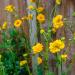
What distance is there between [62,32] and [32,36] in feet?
1.60

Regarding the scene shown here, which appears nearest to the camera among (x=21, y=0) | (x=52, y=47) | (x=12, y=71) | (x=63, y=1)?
(x=52, y=47)

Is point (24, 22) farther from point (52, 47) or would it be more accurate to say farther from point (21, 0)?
point (52, 47)

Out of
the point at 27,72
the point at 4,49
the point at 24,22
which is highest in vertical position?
the point at 24,22

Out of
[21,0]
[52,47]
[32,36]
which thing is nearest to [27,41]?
[32,36]

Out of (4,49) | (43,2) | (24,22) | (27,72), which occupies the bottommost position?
(27,72)

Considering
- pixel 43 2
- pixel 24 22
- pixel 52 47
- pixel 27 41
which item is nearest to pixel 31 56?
pixel 27 41

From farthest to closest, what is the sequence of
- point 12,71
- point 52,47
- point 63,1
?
point 12,71 → point 63,1 → point 52,47

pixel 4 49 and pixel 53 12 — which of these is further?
pixel 4 49

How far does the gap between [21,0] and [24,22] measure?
32cm

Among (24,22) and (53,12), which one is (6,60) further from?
(53,12)

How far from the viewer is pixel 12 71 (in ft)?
13.1

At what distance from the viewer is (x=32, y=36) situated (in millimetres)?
4090

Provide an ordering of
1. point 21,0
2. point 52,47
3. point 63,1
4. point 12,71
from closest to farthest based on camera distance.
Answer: point 52,47
point 63,1
point 12,71
point 21,0

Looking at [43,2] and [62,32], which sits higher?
[43,2]
